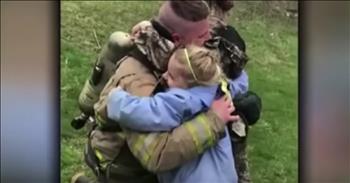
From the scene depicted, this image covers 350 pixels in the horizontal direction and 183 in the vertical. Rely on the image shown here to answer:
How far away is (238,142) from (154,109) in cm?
16

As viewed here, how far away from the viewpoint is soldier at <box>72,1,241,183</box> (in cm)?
105

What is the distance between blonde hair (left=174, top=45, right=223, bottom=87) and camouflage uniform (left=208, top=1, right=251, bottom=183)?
0.07 metres

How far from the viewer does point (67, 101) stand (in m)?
1.11

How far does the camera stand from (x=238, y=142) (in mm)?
1113

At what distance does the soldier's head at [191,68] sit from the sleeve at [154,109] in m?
0.02

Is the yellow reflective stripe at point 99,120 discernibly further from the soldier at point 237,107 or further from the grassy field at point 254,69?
the soldier at point 237,107

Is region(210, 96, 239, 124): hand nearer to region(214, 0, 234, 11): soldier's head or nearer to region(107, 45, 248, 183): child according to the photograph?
region(107, 45, 248, 183): child

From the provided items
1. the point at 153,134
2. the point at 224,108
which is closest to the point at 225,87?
the point at 224,108

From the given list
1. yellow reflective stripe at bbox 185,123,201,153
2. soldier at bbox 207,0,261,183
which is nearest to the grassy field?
soldier at bbox 207,0,261,183

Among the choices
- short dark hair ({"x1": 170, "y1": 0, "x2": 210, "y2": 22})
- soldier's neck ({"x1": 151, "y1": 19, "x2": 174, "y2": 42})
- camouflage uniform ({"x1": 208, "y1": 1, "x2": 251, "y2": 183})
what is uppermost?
short dark hair ({"x1": 170, "y1": 0, "x2": 210, "y2": 22})

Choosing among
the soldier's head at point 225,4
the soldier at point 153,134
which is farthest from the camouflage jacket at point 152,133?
the soldier's head at point 225,4

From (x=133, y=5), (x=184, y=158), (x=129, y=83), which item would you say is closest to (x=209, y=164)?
(x=184, y=158)

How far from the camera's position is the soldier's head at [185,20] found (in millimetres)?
1065

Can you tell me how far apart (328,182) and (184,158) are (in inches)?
10.1
